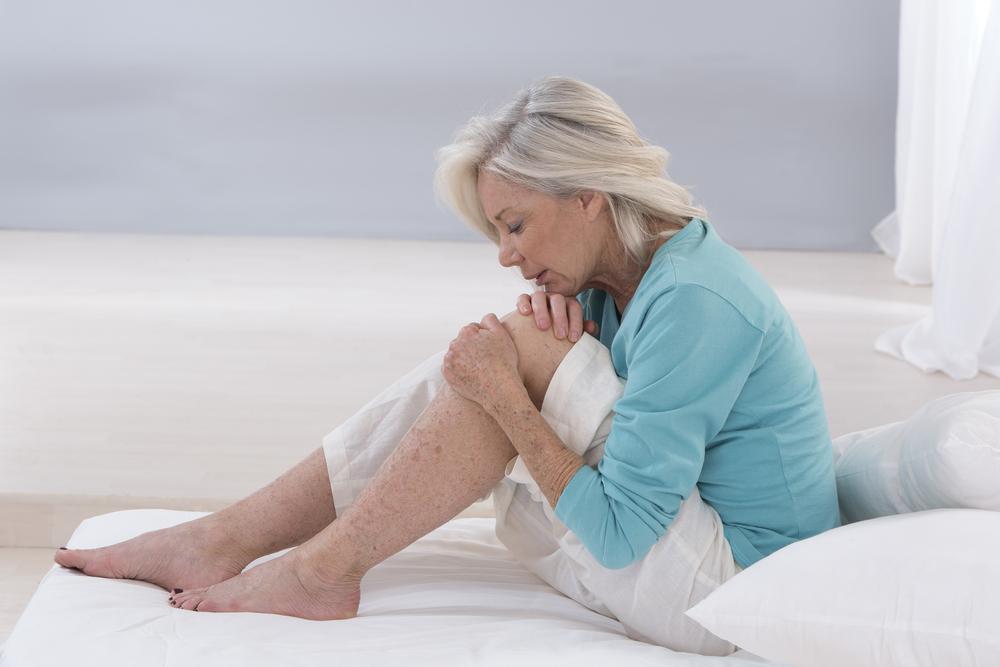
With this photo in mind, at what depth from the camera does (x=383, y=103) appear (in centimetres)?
564

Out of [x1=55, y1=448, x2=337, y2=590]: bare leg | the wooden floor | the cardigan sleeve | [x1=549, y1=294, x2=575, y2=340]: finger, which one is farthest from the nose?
the wooden floor

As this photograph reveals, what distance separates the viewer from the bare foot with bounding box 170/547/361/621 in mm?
1633

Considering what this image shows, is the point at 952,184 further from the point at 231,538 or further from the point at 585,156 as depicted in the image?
the point at 231,538

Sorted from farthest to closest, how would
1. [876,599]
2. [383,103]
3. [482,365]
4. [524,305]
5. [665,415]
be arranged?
1. [383,103]
2. [524,305]
3. [482,365]
4. [665,415]
5. [876,599]

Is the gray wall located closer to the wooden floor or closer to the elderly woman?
the wooden floor

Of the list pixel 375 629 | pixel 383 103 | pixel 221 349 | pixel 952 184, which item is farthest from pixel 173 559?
pixel 383 103

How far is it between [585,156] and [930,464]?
0.59 m

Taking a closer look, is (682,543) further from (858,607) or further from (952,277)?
(952,277)

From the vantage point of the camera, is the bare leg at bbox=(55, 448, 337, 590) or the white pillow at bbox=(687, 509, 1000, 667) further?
the bare leg at bbox=(55, 448, 337, 590)

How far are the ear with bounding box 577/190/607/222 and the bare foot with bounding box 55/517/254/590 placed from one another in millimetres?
687

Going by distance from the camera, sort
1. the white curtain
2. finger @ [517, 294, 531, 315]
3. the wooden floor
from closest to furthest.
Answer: finger @ [517, 294, 531, 315]
the wooden floor
the white curtain

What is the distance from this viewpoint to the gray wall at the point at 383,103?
5.48 meters

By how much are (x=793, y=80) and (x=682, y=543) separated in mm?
4319

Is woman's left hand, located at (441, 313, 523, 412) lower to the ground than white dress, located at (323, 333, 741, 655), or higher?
higher
